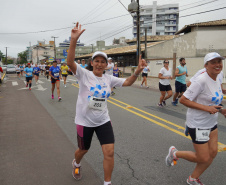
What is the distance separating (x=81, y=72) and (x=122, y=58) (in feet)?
105

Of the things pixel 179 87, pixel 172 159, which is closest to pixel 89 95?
pixel 172 159

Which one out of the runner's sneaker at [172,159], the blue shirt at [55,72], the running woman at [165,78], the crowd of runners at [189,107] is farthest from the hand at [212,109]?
the blue shirt at [55,72]

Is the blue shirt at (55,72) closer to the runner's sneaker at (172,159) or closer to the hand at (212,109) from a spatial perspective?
the runner's sneaker at (172,159)

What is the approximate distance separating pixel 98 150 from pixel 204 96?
2.29m

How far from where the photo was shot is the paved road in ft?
10.1

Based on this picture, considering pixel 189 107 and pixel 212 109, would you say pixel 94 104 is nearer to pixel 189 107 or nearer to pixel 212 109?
pixel 189 107

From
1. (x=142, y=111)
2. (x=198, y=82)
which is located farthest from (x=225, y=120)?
(x=198, y=82)

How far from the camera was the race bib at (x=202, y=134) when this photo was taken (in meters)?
2.61

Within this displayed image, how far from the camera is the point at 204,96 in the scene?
104 inches

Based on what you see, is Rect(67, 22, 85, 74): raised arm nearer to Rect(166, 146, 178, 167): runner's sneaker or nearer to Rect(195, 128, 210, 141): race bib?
Rect(195, 128, 210, 141): race bib

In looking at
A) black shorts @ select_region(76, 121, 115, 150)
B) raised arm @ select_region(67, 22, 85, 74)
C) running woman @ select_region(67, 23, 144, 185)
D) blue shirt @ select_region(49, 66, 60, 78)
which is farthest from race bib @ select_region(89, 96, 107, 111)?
blue shirt @ select_region(49, 66, 60, 78)

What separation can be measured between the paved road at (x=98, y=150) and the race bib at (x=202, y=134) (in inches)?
28.9

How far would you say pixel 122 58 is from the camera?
112 feet

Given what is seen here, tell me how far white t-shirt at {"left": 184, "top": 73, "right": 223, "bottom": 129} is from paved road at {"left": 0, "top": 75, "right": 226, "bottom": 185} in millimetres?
898
